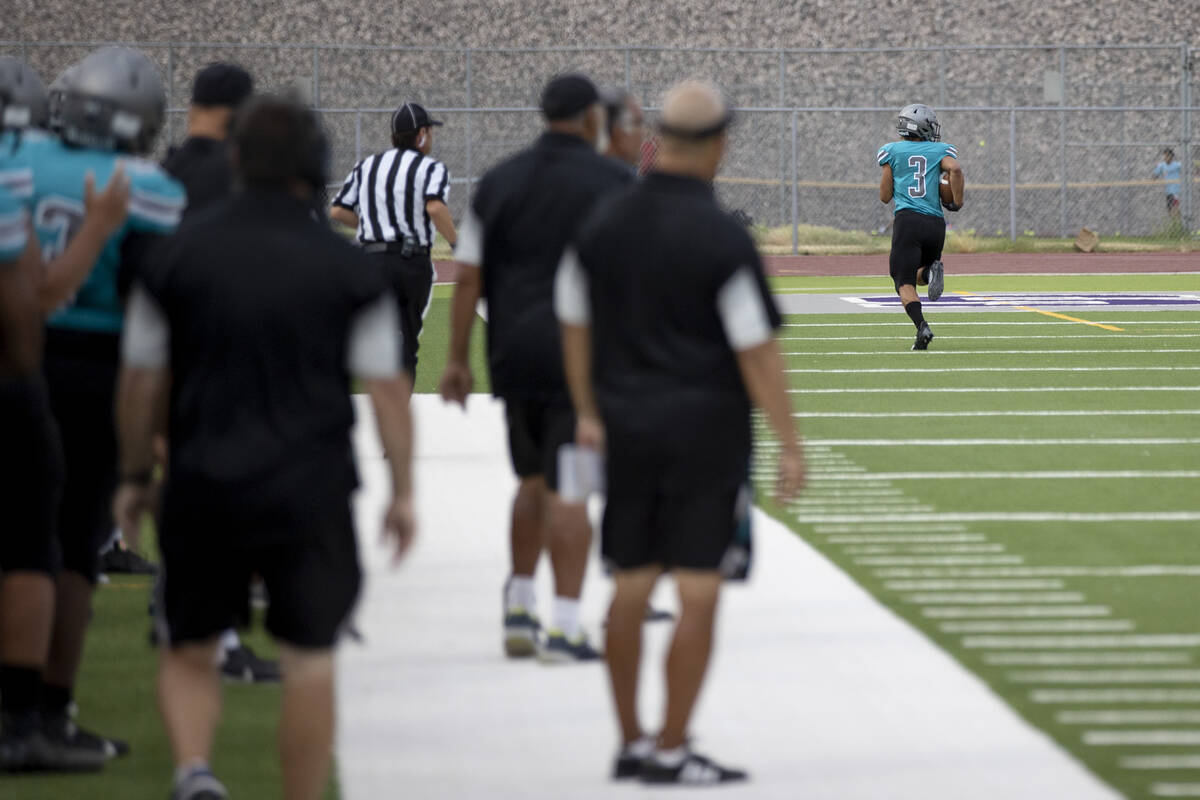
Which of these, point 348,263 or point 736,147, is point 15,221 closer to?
point 348,263

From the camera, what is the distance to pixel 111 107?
5250 mm

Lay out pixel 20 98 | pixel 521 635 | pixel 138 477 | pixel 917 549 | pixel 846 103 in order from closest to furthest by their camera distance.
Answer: pixel 138 477, pixel 20 98, pixel 521 635, pixel 917 549, pixel 846 103

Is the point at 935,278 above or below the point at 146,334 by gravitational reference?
below

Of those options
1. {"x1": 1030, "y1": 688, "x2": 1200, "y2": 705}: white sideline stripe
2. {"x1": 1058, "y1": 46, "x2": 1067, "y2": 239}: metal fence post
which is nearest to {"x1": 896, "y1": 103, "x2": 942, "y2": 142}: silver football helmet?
{"x1": 1030, "y1": 688, "x2": 1200, "y2": 705}: white sideline stripe

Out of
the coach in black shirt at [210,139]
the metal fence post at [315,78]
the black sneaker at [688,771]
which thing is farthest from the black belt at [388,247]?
the metal fence post at [315,78]

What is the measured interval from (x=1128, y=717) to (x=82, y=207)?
3.37 metres

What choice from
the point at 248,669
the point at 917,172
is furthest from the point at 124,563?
the point at 917,172

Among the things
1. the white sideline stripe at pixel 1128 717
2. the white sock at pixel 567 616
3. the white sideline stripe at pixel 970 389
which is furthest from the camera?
the white sideline stripe at pixel 970 389

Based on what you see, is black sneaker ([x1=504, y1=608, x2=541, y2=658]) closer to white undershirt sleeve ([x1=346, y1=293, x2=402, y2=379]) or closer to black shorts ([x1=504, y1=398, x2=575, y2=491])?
black shorts ([x1=504, y1=398, x2=575, y2=491])

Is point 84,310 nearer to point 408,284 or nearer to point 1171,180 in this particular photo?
point 408,284

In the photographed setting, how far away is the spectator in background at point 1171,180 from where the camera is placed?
114 feet

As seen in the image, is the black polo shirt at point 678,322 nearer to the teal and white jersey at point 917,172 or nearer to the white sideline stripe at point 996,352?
the white sideline stripe at point 996,352

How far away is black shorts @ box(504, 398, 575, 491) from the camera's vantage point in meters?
6.25

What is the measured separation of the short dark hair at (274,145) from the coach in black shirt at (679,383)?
1002 mm
